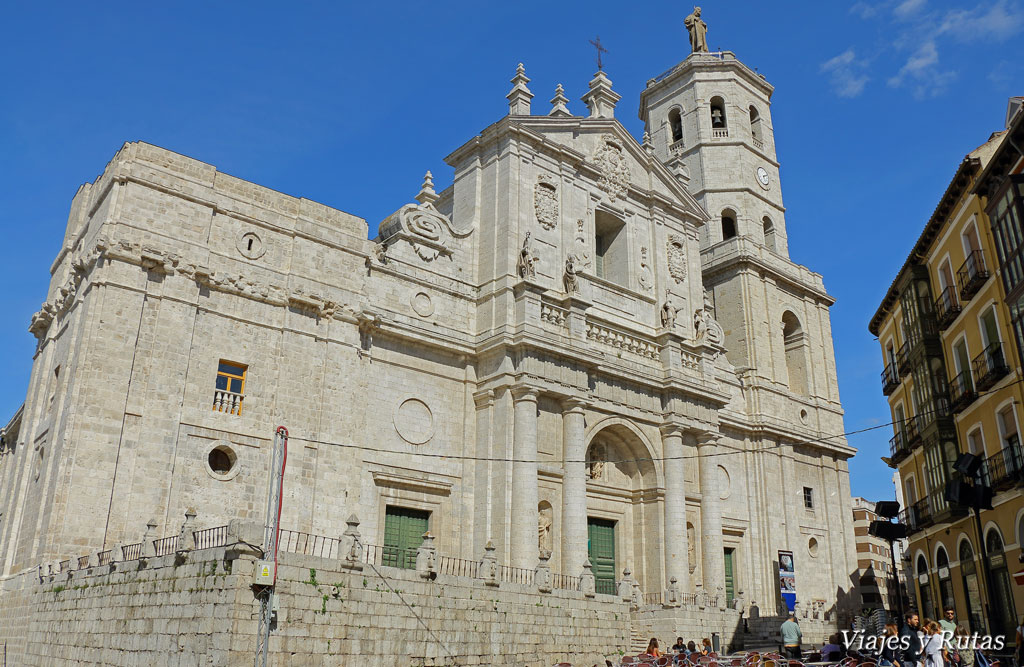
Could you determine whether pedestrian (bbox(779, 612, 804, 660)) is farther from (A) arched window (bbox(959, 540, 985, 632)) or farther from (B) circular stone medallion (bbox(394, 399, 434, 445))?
(B) circular stone medallion (bbox(394, 399, 434, 445))

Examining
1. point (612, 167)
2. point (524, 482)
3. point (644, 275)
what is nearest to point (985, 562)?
point (524, 482)

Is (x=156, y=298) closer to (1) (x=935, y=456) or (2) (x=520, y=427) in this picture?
(2) (x=520, y=427)

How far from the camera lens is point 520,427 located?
23.0m

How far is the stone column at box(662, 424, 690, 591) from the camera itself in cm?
2530

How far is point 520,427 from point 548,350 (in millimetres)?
2477

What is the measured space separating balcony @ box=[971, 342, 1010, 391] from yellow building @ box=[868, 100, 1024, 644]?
0.03 metres

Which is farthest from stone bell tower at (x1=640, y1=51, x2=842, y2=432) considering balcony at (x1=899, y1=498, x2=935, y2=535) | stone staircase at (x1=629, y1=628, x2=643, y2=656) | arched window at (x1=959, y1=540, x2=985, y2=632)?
stone staircase at (x1=629, y1=628, x2=643, y2=656)

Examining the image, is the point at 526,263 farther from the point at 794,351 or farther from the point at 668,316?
the point at 794,351

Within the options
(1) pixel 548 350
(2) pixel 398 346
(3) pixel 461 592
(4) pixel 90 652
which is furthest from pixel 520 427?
(4) pixel 90 652

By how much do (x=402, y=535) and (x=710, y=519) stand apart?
11.0m

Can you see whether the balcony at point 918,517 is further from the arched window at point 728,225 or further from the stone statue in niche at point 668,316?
the arched window at point 728,225

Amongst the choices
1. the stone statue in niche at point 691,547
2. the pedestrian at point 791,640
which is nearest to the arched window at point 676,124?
the stone statue in niche at point 691,547

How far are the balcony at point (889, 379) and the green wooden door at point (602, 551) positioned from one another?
11.2m

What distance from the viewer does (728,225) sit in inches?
1479
